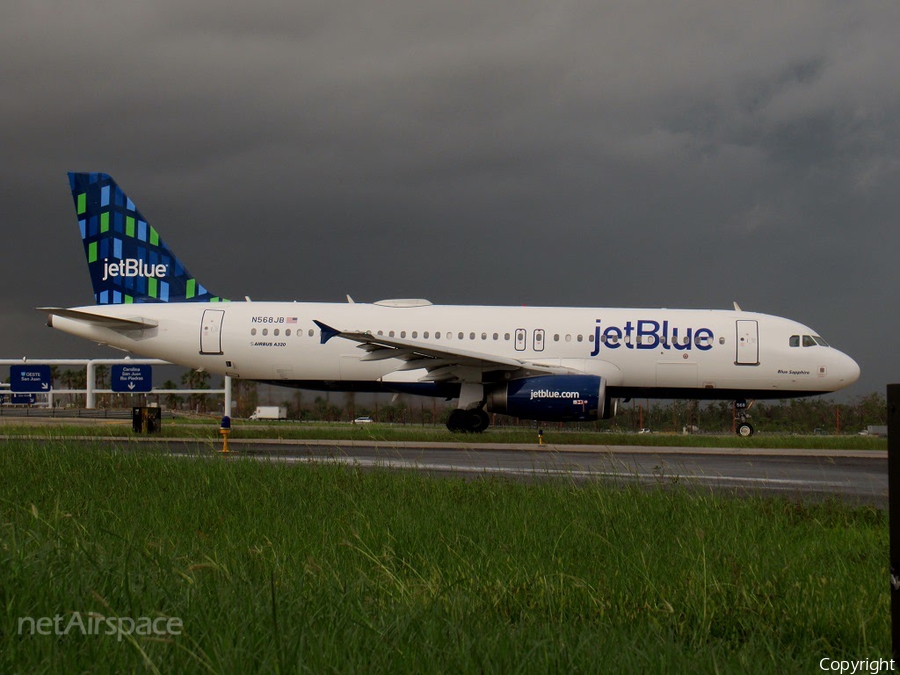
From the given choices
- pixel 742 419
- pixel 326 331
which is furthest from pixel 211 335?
pixel 742 419

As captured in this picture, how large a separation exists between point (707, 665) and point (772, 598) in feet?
4.57

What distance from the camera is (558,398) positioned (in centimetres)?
2206

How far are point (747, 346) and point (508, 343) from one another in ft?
21.8

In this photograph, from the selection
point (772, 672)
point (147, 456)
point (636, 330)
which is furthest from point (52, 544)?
point (636, 330)

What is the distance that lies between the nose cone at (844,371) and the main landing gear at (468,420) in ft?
32.5

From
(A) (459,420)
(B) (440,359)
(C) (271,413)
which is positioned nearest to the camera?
(B) (440,359)

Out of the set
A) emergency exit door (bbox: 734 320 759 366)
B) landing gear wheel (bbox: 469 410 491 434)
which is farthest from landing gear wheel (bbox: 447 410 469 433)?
emergency exit door (bbox: 734 320 759 366)

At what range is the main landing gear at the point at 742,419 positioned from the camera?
987 inches

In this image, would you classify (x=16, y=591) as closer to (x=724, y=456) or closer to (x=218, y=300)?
(x=724, y=456)

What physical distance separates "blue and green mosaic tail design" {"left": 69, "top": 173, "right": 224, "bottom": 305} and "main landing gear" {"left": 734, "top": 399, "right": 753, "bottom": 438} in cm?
1640

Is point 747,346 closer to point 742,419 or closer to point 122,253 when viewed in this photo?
point 742,419

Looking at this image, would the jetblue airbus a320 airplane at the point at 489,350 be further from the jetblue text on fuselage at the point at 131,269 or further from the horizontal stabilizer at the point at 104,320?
the jetblue text on fuselage at the point at 131,269

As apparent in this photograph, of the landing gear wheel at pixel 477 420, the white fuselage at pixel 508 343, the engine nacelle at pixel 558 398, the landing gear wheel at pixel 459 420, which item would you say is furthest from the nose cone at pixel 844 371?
the landing gear wheel at pixel 459 420

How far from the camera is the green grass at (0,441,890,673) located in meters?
3.26
